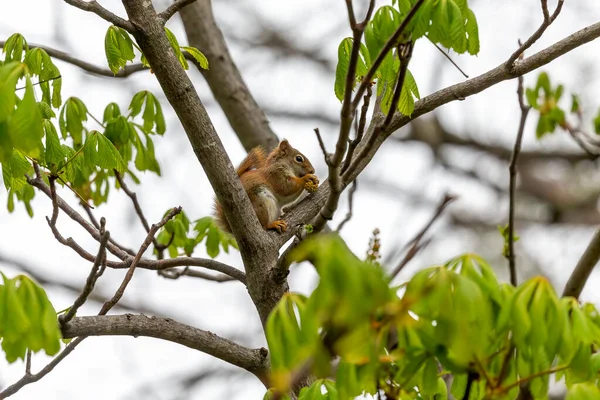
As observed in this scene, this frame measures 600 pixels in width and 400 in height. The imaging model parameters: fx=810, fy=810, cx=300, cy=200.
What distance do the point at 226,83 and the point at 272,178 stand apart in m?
0.67

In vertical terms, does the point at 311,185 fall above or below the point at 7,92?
above

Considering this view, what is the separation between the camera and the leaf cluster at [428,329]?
1.50m

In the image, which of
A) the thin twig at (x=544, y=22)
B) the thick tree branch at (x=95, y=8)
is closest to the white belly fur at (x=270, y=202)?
the thick tree branch at (x=95, y=8)

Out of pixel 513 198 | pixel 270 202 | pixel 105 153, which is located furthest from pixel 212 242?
pixel 513 198

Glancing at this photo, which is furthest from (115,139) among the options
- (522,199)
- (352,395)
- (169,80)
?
(522,199)

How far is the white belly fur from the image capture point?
4734mm

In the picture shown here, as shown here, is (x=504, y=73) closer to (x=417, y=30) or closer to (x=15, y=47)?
(x=417, y=30)

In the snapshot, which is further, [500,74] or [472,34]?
[500,74]

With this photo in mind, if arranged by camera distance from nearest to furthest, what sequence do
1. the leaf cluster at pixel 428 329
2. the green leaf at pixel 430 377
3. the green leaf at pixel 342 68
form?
the leaf cluster at pixel 428 329 < the green leaf at pixel 430 377 < the green leaf at pixel 342 68

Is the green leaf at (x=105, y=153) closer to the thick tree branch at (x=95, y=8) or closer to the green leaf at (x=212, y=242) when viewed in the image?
the thick tree branch at (x=95, y=8)

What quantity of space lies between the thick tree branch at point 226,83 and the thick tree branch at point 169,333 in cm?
205

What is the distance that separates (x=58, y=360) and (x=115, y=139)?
124cm

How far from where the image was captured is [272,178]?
199 inches

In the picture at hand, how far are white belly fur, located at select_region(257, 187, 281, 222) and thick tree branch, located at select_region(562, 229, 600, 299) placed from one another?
1897 mm
